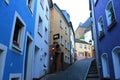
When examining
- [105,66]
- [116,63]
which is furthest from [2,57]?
[105,66]

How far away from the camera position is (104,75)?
10.2 meters

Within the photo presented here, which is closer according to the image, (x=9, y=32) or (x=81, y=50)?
(x=9, y=32)

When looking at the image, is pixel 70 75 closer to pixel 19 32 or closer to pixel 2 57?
pixel 19 32

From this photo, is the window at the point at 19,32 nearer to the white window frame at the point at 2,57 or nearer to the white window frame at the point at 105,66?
the white window frame at the point at 2,57

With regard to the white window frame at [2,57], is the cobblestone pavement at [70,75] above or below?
below

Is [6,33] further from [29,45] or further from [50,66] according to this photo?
[50,66]

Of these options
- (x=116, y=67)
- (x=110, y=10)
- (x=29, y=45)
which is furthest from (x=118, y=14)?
(x=29, y=45)

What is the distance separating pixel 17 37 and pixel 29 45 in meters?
2.58

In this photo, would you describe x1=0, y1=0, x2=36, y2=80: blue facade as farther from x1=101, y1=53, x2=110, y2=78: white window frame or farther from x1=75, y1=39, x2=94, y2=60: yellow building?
x1=75, y1=39, x2=94, y2=60: yellow building

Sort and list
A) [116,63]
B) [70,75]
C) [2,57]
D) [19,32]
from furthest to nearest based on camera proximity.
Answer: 1. [70,75]
2. [19,32]
3. [116,63]
4. [2,57]

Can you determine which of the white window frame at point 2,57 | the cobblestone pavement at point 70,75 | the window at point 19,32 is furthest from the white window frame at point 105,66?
the white window frame at point 2,57

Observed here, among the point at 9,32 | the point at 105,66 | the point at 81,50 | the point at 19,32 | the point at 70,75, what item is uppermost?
the point at 81,50

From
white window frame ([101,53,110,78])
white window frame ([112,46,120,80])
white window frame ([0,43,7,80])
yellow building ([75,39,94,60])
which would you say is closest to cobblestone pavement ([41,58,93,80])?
white window frame ([101,53,110,78])

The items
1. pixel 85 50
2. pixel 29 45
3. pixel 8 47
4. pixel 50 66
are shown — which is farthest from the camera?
pixel 85 50
